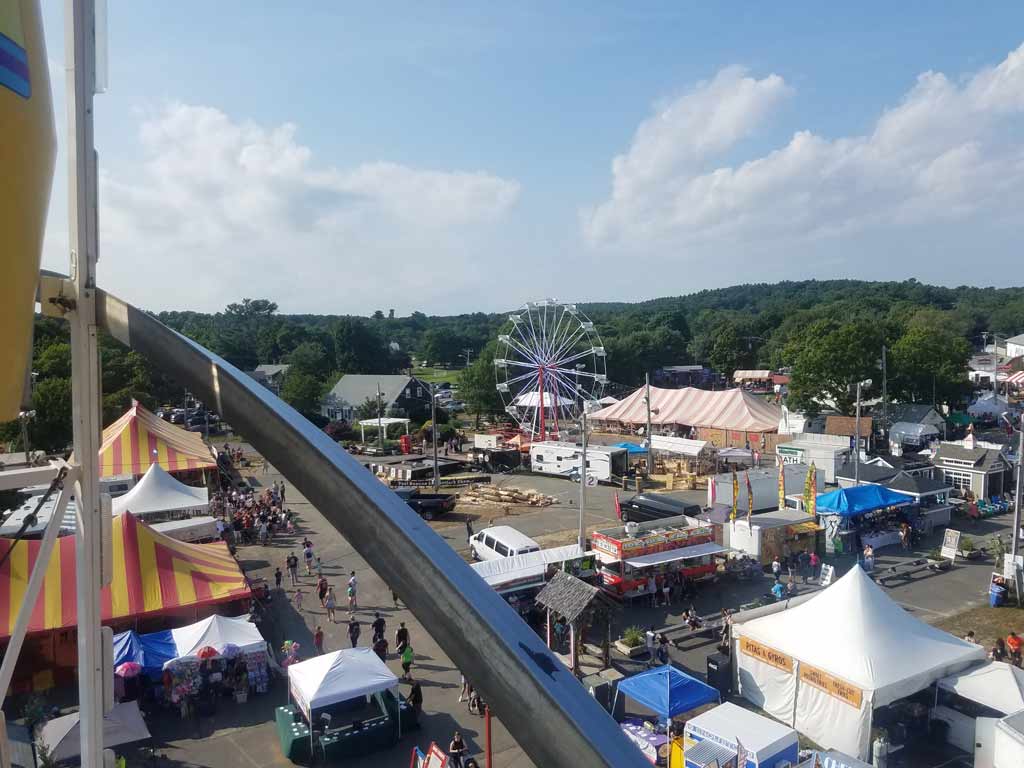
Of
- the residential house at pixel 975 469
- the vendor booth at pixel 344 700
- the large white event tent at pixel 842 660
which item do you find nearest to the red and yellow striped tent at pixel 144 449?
the vendor booth at pixel 344 700

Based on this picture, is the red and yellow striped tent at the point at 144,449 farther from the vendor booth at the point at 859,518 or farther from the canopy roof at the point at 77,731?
the vendor booth at the point at 859,518

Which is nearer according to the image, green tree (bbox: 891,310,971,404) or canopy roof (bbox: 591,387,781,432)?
canopy roof (bbox: 591,387,781,432)

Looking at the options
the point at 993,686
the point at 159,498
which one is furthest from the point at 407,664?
the point at 159,498

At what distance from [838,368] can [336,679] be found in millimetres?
36811

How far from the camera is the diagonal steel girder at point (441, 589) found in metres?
1.26

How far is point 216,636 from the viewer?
12.4 meters

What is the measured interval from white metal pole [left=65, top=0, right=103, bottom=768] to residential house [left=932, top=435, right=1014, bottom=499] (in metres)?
29.8

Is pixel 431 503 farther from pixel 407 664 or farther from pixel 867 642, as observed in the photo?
pixel 867 642

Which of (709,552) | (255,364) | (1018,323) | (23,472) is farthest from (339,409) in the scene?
(1018,323)

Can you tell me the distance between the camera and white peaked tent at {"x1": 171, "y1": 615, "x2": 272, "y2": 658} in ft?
39.9

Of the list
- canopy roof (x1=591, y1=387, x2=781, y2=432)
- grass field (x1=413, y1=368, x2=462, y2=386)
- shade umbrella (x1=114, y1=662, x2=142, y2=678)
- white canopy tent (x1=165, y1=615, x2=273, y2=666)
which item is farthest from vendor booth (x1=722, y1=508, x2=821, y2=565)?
grass field (x1=413, y1=368, x2=462, y2=386)

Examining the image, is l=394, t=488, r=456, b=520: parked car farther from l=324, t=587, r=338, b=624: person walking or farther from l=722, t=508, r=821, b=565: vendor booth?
l=722, t=508, r=821, b=565: vendor booth

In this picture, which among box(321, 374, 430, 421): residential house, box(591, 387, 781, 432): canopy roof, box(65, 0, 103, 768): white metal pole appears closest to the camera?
box(65, 0, 103, 768): white metal pole

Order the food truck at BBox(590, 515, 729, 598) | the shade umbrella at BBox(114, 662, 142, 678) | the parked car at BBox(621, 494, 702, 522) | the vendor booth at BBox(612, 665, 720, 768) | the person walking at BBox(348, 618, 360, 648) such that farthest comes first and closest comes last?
1. the parked car at BBox(621, 494, 702, 522)
2. the food truck at BBox(590, 515, 729, 598)
3. the person walking at BBox(348, 618, 360, 648)
4. the shade umbrella at BBox(114, 662, 142, 678)
5. the vendor booth at BBox(612, 665, 720, 768)
